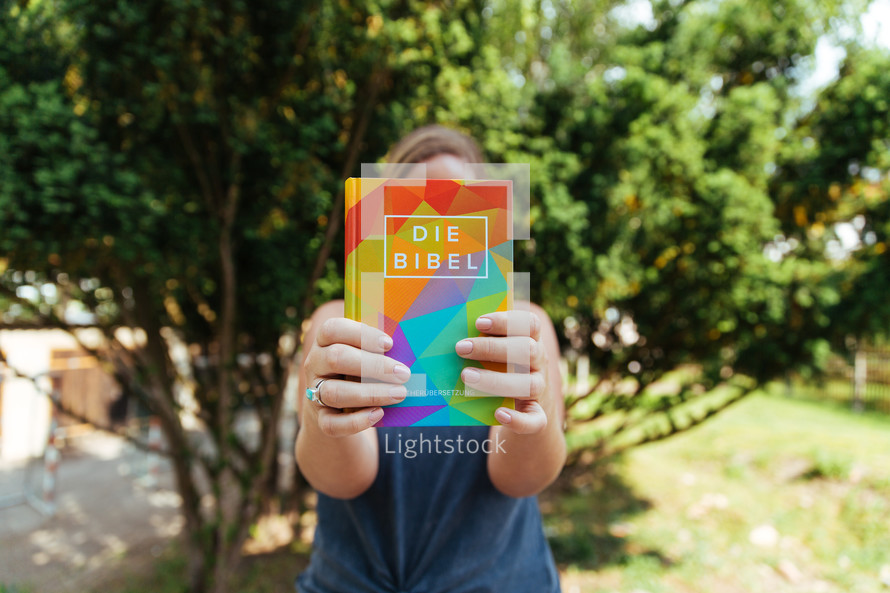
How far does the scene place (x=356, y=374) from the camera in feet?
2.76

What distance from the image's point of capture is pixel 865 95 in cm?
348

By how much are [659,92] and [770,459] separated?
5413mm

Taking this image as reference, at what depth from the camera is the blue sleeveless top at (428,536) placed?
1301 millimetres

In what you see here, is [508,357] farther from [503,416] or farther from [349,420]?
[349,420]

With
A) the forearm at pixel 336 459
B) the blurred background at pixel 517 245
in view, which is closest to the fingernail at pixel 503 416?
the forearm at pixel 336 459

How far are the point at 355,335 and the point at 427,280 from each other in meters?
0.17

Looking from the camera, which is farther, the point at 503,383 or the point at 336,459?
the point at 336,459

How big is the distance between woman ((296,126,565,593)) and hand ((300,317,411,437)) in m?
0.18

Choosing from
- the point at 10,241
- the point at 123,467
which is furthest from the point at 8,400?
the point at 10,241

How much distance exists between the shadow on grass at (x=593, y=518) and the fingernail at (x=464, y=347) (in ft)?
14.7

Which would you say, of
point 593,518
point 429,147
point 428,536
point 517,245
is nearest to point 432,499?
point 428,536

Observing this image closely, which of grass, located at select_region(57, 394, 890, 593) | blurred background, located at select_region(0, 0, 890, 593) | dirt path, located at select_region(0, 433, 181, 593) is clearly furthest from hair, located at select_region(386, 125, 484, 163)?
dirt path, located at select_region(0, 433, 181, 593)

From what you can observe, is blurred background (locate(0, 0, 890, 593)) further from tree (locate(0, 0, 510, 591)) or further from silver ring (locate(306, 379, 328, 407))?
silver ring (locate(306, 379, 328, 407))

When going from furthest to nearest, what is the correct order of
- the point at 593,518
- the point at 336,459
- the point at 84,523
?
1. the point at 593,518
2. the point at 84,523
3. the point at 336,459
